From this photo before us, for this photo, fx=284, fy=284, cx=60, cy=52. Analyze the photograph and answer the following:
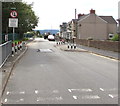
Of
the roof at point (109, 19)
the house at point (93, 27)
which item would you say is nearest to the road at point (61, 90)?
the house at point (93, 27)

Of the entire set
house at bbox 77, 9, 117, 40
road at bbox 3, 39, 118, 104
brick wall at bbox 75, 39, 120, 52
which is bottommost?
road at bbox 3, 39, 118, 104

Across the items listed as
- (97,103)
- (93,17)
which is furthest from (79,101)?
(93,17)

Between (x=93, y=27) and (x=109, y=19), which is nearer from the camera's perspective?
(x=93, y=27)

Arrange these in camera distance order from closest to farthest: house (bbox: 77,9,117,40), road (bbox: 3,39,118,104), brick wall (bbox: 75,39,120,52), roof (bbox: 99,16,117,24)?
road (bbox: 3,39,118,104) → brick wall (bbox: 75,39,120,52) → house (bbox: 77,9,117,40) → roof (bbox: 99,16,117,24)

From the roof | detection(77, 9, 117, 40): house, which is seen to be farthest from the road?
the roof

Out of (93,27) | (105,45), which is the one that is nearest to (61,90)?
(105,45)

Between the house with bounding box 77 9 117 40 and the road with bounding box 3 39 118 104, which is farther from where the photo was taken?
the house with bounding box 77 9 117 40

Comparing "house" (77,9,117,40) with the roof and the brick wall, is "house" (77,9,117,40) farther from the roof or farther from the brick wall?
the brick wall

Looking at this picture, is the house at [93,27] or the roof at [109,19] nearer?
the house at [93,27]

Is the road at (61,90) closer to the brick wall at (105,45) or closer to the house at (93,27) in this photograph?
the brick wall at (105,45)

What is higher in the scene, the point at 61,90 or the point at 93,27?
the point at 93,27

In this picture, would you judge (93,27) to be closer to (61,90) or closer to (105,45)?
(105,45)

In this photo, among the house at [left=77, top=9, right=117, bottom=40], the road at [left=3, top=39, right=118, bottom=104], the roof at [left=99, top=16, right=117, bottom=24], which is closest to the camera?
the road at [left=3, top=39, right=118, bottom=104]

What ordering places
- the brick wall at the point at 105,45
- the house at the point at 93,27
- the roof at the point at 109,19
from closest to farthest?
the brick wall at the point at 105,45 < the house at the point at 93,27 < the roof at the point at 109,19
